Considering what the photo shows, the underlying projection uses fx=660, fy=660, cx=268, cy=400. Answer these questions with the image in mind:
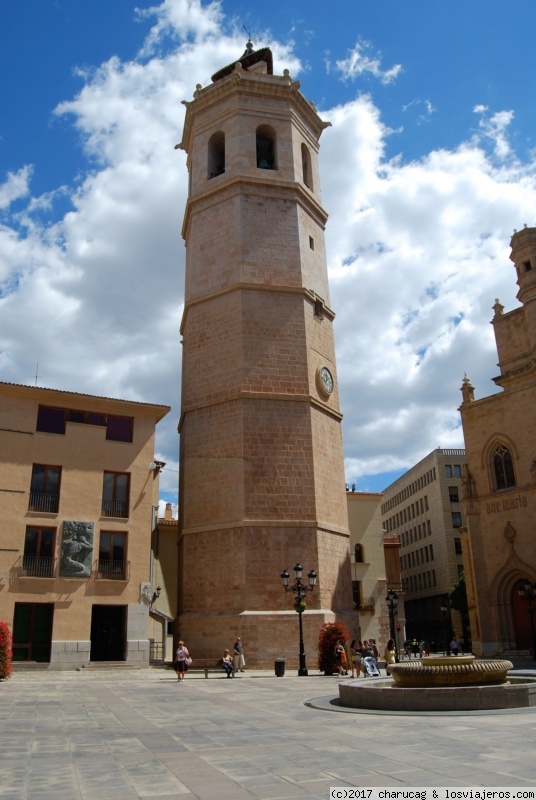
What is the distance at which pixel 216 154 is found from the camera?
99.0 ft

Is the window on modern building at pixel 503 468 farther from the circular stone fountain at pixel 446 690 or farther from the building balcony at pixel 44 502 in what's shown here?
the circular stone fountain at pixel 446 690

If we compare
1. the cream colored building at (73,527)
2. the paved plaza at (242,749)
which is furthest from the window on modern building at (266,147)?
the paved plaza at (242,749)

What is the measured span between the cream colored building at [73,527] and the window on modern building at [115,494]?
0.12ft

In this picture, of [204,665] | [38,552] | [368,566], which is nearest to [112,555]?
[38,552]

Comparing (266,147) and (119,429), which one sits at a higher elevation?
(266,147)

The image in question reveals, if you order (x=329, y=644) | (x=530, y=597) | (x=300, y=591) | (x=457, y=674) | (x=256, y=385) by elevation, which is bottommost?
(x=457, y=674)

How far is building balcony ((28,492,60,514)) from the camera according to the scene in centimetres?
2228

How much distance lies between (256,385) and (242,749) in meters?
17.6

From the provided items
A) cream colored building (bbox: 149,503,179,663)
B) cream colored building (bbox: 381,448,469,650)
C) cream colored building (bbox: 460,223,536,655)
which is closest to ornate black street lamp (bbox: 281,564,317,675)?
cream colored building (bbox: 149,503,179,663)

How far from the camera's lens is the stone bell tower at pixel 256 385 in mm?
22375

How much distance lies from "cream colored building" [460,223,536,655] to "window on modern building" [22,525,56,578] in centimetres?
1959

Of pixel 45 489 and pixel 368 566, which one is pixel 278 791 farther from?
pixel 368 566

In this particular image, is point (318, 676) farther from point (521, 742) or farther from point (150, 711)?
point (521, 742)

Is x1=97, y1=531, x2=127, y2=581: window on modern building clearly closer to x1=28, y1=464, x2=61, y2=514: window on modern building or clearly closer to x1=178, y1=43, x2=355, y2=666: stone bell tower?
x1=28, y1=464, x2=61, y2=514: window on modern building
